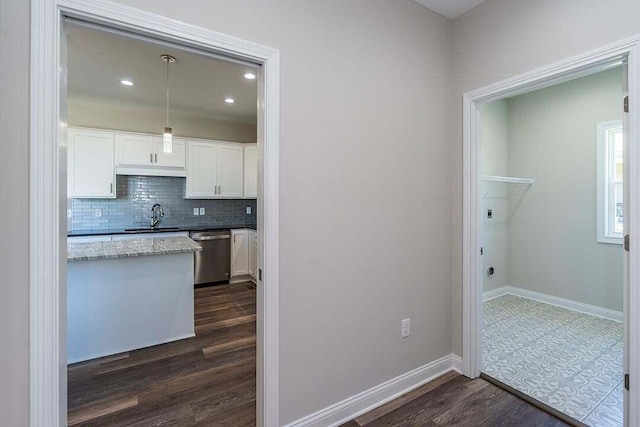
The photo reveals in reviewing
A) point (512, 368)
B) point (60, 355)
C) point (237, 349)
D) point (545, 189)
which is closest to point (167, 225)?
point (237, 349)

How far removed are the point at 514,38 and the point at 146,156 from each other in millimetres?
4905

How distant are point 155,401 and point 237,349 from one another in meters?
0.83

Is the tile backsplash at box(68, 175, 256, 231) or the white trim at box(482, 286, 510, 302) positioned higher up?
the tile backsplash at box(68, 175, 256, 231)

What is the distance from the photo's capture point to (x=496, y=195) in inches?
164

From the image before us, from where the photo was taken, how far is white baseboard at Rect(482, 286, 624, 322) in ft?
11.1

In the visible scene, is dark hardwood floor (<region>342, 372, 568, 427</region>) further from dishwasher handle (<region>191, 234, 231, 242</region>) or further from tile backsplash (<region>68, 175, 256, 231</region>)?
tile backsplash (<region>68, 175, 256, 231</region>)

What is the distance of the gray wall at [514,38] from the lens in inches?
63.1

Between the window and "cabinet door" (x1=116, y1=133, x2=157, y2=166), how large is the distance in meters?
6.16

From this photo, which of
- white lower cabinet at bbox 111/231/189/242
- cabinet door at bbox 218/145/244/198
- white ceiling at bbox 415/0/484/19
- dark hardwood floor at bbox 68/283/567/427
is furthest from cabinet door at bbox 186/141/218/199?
white ceiling at bbox 415/0/484/19

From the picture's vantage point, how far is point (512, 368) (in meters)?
2.43

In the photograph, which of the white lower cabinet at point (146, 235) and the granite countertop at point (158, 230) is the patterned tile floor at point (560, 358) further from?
the white lower cabinet at point (146, 235)

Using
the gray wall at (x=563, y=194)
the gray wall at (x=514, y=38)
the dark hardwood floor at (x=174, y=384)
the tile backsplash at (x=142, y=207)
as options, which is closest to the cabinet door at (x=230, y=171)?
the tile backsplash at (x=142, y=207)

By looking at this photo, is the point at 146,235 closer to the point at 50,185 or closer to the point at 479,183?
the point at 50,185

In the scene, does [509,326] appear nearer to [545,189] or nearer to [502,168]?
[545,189]
